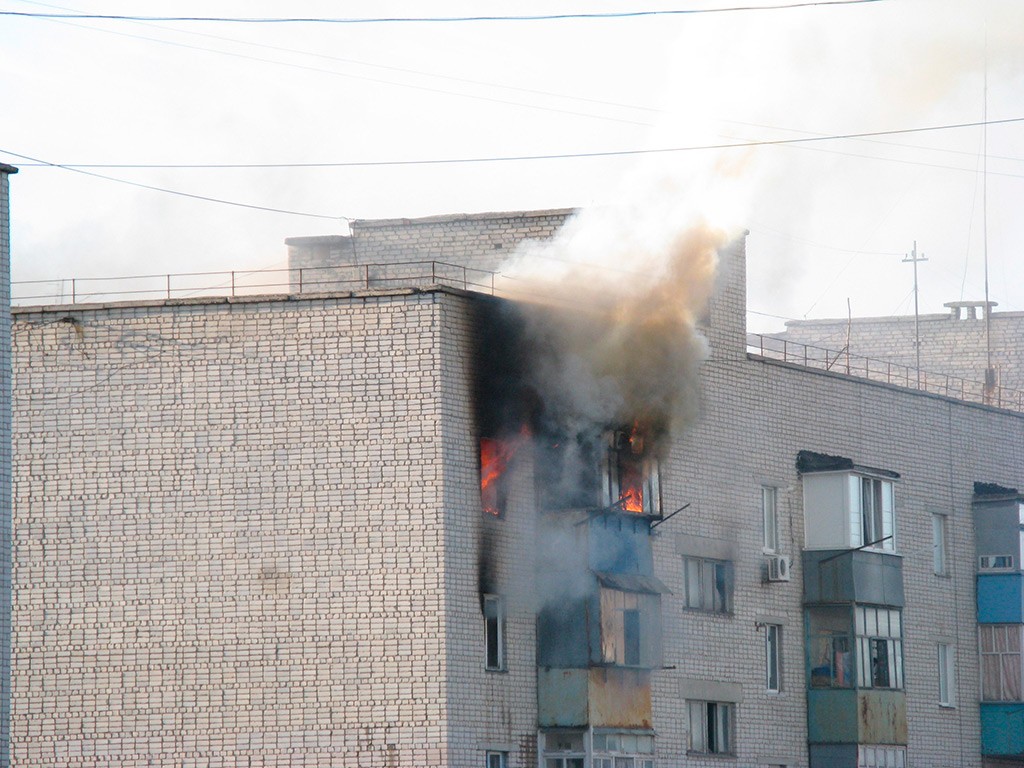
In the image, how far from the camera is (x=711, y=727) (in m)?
36.9

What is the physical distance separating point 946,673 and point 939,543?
2852 millimetres

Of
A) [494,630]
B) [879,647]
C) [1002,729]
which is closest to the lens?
[494,630]

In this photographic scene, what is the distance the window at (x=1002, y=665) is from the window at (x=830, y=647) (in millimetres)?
5729

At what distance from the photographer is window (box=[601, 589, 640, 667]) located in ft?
110

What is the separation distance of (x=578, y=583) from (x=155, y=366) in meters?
8.05

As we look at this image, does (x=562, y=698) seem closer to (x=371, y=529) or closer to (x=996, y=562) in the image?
(x=371, y=529)

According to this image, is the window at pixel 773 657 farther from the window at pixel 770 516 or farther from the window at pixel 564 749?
the window at pixel 564 749

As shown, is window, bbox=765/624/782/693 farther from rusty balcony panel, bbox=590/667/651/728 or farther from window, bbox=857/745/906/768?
rusty balcony panel, bbox=590/667/651/728

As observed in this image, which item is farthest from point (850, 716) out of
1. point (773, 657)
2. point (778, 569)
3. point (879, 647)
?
point (778, 569)

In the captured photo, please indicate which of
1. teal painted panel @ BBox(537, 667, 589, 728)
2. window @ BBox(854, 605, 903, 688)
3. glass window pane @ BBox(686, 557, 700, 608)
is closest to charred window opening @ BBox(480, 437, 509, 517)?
teal painted panel @ BBox(537, 667, 589, 728)

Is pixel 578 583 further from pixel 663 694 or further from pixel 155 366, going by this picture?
pixel 155 366

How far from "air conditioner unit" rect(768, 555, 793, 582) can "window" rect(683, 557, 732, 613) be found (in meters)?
1.10

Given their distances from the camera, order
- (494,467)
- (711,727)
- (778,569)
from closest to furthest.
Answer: (494,467) < (711,727) < (778,569)

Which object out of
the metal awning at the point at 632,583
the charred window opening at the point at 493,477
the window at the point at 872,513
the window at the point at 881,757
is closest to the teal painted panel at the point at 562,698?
the metal awning at the point at 632,583
